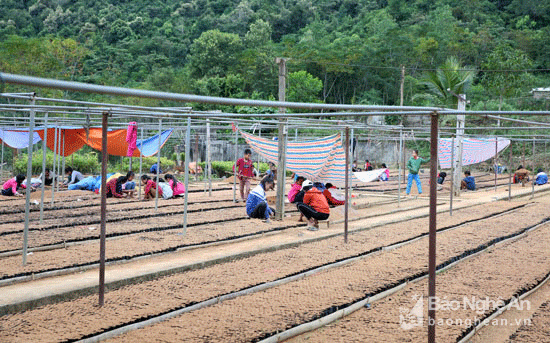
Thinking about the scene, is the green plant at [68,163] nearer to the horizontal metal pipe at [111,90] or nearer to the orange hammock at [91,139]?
the orange hammock at [91,139]

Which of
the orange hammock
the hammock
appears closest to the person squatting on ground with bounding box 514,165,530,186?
the orange hammock

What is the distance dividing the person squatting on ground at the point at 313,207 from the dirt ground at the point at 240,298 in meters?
1.21

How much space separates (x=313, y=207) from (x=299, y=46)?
32736mm

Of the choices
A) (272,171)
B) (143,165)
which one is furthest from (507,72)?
(143,165)

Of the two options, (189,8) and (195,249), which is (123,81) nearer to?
(189,8)

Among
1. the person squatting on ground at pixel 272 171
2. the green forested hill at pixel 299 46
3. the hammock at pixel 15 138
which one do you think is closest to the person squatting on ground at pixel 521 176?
the green forested hill at pixel 299 46

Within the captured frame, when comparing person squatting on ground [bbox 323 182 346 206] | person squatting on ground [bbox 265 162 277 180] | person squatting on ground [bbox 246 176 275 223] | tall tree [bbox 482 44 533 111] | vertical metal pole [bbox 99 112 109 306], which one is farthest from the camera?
tall tree [bbox 482 44 533 111]

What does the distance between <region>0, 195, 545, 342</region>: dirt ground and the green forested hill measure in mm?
19568

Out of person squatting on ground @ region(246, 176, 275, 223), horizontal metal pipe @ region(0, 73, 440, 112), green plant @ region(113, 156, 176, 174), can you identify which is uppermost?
horizontal metal pipe @ region(0, 73, 440, 112)

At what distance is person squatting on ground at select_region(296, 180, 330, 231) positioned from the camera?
891 centimetres

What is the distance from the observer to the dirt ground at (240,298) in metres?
4.07

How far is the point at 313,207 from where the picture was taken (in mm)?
8945

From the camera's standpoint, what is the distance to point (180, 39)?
50250mm

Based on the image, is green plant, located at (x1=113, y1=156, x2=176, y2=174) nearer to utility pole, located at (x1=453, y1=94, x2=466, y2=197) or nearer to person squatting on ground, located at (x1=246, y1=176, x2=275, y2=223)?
utility pole, located at (x1=453, y1=94, x2=466, y2=197)
